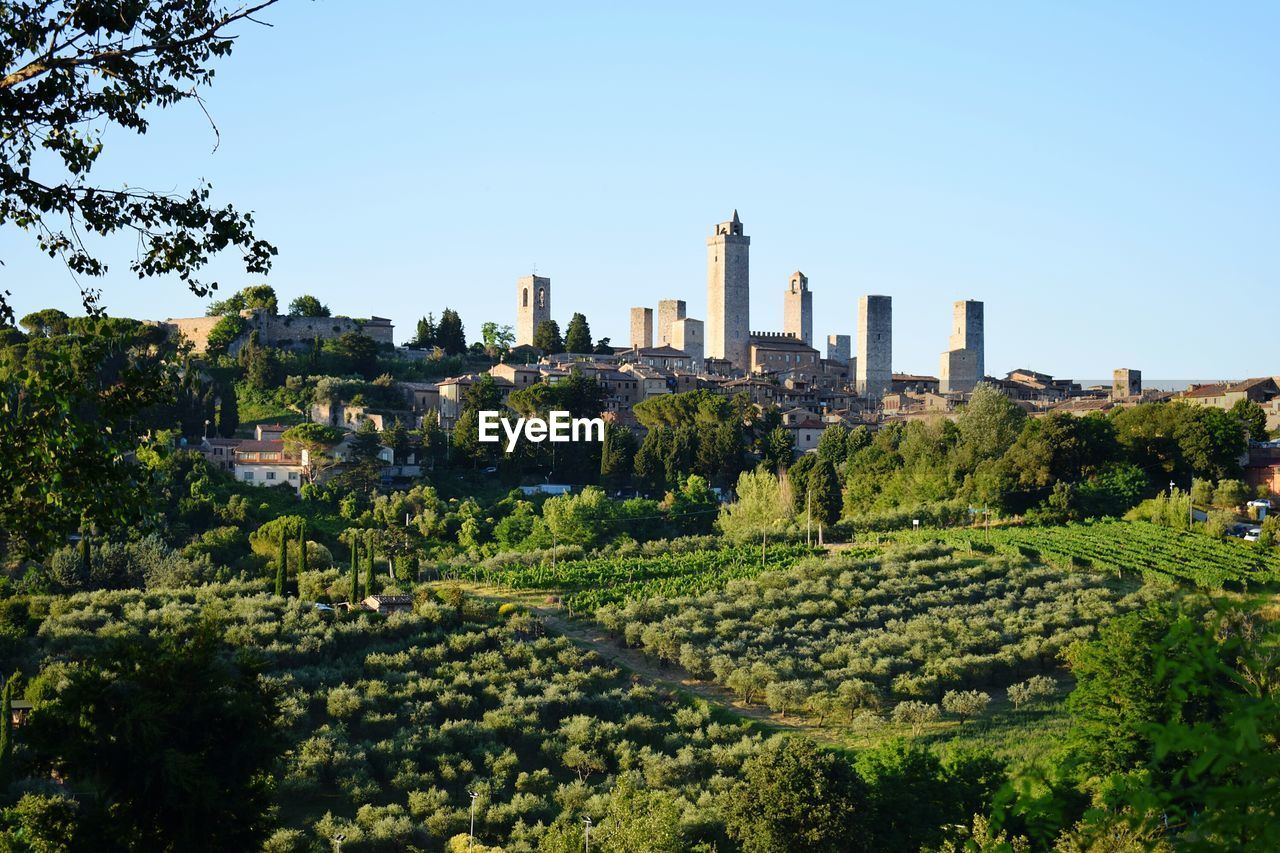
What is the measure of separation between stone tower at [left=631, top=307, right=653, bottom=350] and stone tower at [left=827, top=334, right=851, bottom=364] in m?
18.5

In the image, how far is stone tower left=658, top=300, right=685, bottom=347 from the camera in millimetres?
101812

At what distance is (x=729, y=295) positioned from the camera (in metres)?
96.7

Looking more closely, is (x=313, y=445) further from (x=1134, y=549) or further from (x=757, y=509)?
(x=1134, y=549)

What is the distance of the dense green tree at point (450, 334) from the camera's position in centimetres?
8338

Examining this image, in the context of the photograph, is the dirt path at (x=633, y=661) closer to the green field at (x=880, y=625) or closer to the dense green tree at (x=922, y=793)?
the green field at (x=880, y=625)

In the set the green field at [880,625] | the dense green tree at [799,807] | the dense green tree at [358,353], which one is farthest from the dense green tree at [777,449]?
the dense green tree at [799,807]

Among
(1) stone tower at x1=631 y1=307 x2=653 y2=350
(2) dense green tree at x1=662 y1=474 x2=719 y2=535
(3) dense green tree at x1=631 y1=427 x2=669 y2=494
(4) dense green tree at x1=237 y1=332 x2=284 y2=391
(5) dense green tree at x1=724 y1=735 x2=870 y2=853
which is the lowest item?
(5) dense green tree at x1=724 y1=735 x2=870 y2=853

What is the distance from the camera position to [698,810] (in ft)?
81.2

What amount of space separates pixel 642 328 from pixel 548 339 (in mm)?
17712

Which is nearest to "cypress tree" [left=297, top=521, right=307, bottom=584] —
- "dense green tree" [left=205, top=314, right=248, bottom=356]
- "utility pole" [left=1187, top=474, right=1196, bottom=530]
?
"utility pole" [left=1187, top=474, right=1196, bottom=530]

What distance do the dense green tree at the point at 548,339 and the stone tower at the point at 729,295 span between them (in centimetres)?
1399

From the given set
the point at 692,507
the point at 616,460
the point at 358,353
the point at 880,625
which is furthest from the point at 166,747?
the point at 358,353

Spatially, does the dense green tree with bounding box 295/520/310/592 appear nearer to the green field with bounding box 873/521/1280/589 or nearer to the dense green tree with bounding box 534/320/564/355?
the green field with bounding box 873/521/1280/589

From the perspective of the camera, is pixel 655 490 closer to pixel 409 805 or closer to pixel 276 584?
pixel 276 584
